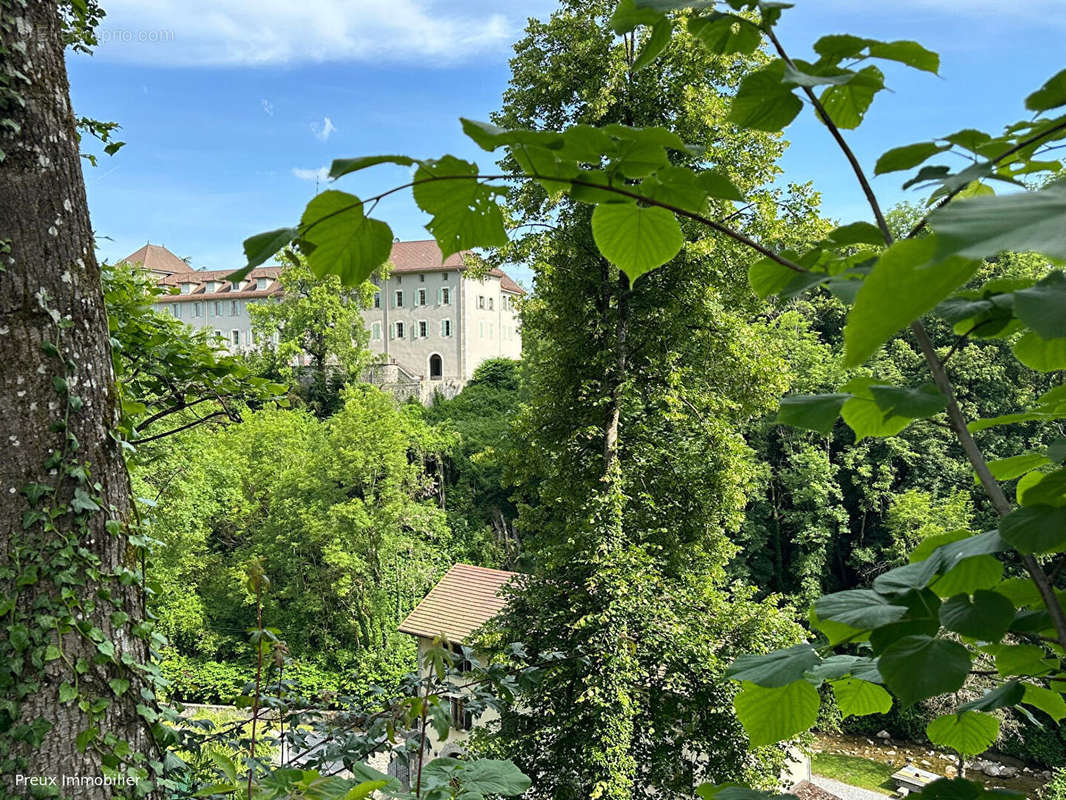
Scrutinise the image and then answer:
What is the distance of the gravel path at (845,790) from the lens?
14984 millimetres

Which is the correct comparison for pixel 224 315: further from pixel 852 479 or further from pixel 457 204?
pixel 457 204

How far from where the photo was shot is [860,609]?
0.59 m

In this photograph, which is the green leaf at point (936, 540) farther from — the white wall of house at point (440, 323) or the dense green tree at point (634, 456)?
the white wall of house at point (440, 323)

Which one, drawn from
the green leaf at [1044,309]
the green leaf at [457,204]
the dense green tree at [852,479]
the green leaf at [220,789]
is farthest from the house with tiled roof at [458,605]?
the green leaf at [1044,309]

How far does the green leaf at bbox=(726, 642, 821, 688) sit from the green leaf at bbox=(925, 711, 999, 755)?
254 millimetres

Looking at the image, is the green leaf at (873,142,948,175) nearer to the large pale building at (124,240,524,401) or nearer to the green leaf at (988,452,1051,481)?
the green leaf at (988,452,1051,481)

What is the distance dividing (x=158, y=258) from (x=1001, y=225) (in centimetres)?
5216

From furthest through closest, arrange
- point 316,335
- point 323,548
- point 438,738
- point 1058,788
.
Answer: point 316,335, point 323,548, point 1058,788, point 438,738

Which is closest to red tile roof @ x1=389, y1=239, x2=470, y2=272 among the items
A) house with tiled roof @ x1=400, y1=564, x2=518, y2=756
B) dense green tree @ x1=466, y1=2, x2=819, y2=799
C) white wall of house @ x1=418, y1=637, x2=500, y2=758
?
house with tiled roof @ x1=400, y1=564, x2=518, y2=756

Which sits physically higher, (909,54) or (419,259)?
(419,259)

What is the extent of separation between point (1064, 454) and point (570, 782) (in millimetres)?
7940

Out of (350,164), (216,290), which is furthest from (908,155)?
(216,290)

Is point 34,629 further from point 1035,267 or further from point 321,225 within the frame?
point 1035,267

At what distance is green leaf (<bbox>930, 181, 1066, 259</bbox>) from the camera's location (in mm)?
258
